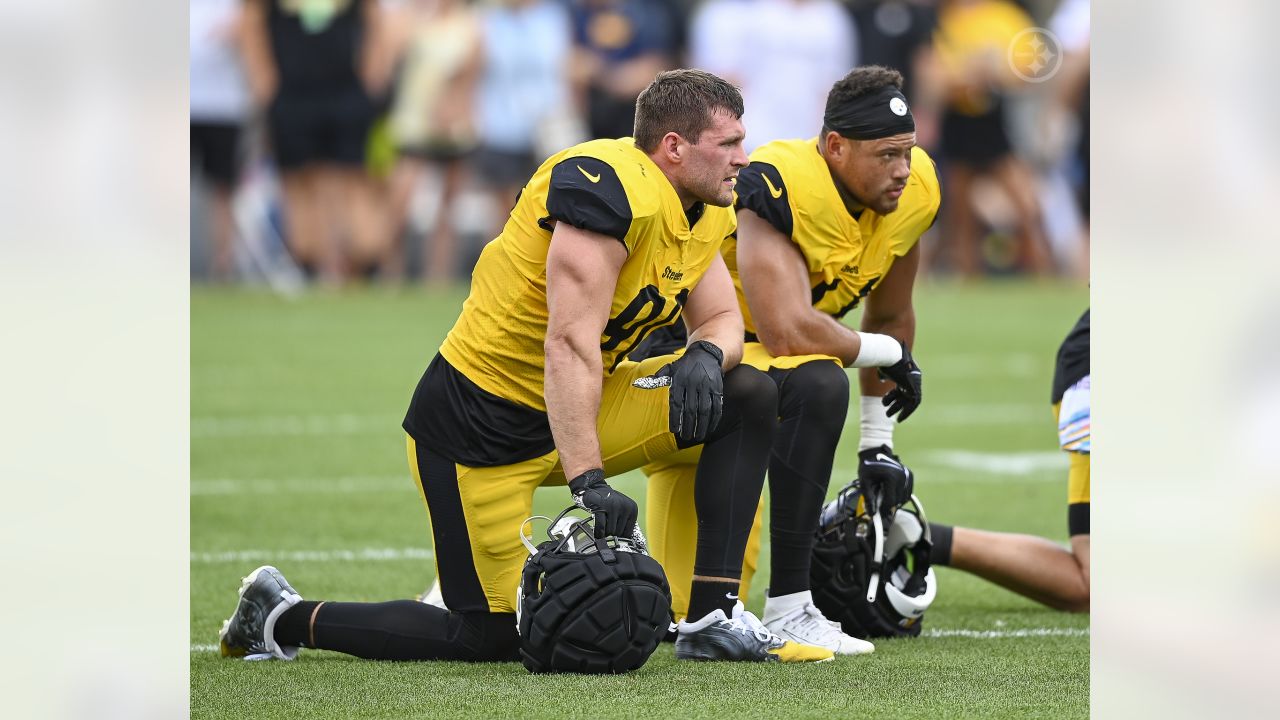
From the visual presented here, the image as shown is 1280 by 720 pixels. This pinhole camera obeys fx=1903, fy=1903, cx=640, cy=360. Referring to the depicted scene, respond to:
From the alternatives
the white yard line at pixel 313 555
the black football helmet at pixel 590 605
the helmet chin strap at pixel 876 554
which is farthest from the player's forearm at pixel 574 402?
the white yard line at pixel 313 555

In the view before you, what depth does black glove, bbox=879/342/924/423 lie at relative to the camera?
5.04m

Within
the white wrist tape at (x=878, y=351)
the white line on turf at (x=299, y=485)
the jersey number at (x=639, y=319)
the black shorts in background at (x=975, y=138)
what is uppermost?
the black shorts in background at (x=975, y=138)

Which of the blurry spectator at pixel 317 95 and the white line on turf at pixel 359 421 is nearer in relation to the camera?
the white line on turf at pixel 359 421

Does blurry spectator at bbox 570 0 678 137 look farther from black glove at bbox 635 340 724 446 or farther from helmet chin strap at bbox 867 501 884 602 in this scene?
black glove at bbox 635 340 724 446

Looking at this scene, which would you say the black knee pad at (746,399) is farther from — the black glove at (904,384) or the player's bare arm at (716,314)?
the black glove at (904,384)

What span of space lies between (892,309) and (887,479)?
584 millimetres

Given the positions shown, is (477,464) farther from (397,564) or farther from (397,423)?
(397,423)

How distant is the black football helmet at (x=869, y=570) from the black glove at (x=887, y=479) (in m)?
0.02

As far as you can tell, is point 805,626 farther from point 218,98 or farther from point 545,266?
point 218,98

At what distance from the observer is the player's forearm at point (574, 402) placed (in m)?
4.24

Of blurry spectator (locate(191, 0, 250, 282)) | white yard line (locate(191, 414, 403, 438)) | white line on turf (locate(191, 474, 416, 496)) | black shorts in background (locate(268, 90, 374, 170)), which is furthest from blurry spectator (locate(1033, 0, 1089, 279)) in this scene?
white line on turf (locate(191, 474, 416, 496))
